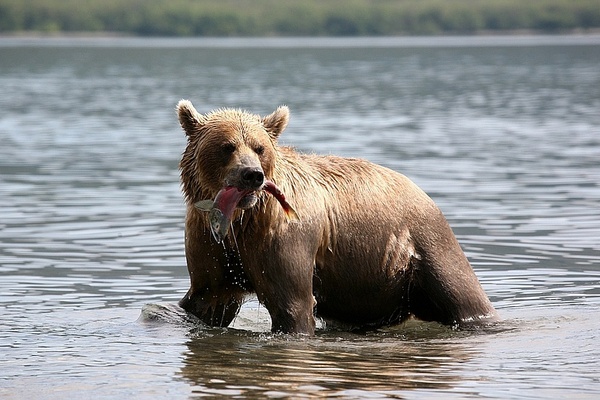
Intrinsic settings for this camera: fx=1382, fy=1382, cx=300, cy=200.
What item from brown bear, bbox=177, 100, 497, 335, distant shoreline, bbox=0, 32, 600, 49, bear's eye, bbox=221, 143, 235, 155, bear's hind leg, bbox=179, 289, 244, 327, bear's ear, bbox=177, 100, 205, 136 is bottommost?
bear's hind leg, bbox=179, 289, 244, 327

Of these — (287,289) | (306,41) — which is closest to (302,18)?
(306,41)

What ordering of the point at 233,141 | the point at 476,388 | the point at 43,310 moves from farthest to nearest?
1. the point at 43,310
2. the point at 233,141
3. the point at 476,388

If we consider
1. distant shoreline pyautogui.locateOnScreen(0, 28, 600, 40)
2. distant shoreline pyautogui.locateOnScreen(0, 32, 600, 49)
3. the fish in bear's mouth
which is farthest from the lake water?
distant shoreline pyautogui.locateOnScreen(0, 28, 600, 40)

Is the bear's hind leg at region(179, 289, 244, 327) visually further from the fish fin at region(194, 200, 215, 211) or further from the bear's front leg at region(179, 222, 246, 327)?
the fish fin at region(194, 200, 215, 211)

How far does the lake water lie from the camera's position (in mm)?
7270

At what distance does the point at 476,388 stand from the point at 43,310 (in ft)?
12.1

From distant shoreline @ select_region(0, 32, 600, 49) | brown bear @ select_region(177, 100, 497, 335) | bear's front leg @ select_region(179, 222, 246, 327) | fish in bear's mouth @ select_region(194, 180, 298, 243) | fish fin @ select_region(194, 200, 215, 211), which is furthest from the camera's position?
distant shoreline @ select_region(0, 32, 600, 49)

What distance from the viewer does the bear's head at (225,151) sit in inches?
293

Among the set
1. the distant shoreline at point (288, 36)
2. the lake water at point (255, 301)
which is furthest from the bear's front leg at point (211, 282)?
the distant shoreline at point (288, 36)

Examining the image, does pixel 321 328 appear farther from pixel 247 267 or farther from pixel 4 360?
pixel 4 360

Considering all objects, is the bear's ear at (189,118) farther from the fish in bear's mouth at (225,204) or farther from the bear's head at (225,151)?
the fish in bear's mouth at (225,204)

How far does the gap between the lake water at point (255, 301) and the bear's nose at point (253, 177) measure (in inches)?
39.1

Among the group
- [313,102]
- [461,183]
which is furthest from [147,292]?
[313,102]

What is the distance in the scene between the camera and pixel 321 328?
8.73 meters
